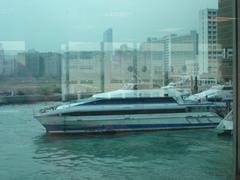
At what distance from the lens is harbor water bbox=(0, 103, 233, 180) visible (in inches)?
139

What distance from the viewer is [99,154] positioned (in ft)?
18.5

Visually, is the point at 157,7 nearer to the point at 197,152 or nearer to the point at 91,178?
the point at 91,178

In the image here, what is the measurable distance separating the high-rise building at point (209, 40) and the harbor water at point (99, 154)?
544mm

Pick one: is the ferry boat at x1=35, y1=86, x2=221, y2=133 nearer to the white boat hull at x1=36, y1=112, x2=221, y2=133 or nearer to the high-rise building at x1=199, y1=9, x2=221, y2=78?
the white boat hull at x1=36, y1=112, x2=221, y2=133

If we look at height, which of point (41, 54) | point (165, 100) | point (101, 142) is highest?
point (41, 54)

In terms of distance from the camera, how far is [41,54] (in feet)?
10.1

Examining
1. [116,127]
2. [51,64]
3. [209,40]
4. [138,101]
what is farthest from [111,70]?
[116,127]

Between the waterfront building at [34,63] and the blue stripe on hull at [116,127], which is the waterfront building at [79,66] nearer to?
the waterfront building at [34,63]

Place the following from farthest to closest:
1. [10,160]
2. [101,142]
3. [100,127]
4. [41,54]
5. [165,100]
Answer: [100,127] < [165,100] < [101,142] < [10,160] < [41,54]

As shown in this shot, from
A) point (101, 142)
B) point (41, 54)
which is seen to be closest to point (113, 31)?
point (41, 54)

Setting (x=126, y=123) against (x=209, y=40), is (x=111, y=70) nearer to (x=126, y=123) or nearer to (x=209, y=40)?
(x=209, y=40)

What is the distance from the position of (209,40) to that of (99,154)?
9.78 ft

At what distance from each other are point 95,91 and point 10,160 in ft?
3.73

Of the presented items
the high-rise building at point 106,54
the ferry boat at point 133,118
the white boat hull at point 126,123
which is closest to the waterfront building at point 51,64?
the high-rise building at point 106,54
